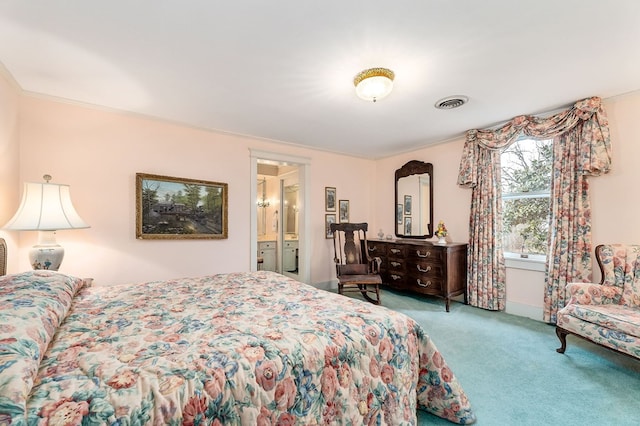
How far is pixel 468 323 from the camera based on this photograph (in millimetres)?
3121

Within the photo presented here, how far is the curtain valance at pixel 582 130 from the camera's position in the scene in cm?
271

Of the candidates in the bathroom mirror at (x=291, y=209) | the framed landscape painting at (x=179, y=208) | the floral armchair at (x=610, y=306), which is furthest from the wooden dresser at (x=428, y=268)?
the framed landscape painting at (x=179, y=208)

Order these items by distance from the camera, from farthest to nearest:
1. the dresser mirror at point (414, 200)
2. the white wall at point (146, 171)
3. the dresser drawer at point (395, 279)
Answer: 1. the dresser mirror at point (414, 200)
2. the dresser drawer at point (395, 279)
3. the white wall at point (146, 171)

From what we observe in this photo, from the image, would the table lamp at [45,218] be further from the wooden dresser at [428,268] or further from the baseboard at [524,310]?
the baseboard at [524,310]

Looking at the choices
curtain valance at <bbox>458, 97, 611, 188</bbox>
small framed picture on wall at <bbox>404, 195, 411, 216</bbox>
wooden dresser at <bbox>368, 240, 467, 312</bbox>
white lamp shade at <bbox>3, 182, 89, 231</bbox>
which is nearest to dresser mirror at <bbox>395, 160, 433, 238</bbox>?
small framed picture on wall at <bbox>404, 195, 411, 216</bbox>

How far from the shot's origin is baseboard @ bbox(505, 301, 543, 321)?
10.5ft

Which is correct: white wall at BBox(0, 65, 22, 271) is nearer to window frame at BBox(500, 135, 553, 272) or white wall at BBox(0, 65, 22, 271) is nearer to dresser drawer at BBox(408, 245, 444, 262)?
dresser drawer at BBox(408, 245, 444, 262)

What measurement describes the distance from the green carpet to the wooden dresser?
537mm

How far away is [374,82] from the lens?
7.21ft

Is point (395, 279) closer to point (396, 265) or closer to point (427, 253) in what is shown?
point (396, 265)

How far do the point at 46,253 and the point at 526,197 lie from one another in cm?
490

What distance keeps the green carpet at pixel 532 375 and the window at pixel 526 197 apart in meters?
0.93

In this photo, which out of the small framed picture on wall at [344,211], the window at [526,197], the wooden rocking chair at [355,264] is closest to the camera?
the window at [526,197]

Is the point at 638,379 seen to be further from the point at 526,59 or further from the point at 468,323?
the point at 526,59
